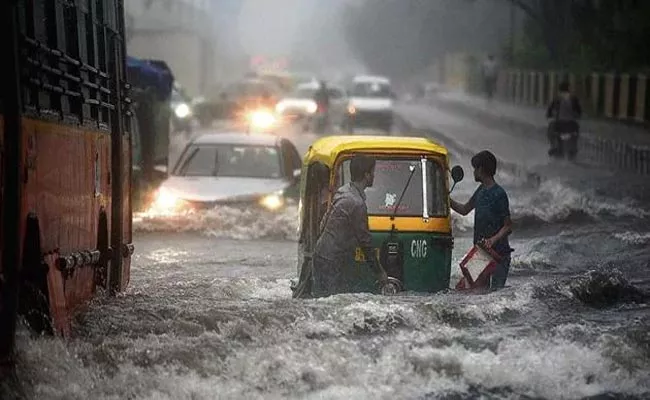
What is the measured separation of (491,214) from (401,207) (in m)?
0.71

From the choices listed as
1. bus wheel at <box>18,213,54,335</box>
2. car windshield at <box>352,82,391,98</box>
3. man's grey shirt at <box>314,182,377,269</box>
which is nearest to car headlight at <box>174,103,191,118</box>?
car windshield at <box>352,82,391,98</box>

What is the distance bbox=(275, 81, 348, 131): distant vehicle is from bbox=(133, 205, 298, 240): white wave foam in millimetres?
26542

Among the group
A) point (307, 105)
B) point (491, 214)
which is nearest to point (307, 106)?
point (307, 105)

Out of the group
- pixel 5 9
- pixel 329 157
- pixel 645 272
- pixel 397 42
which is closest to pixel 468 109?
pixel 397 42

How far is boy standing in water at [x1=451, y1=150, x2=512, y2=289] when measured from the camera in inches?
445

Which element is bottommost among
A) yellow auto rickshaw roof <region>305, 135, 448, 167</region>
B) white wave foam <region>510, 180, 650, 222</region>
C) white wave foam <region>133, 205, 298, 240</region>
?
white wave foam <region>510, 180, 650, 222</region>

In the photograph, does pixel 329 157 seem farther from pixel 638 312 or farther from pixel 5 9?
pixel 5 9

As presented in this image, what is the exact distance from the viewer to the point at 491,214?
37.3 ft

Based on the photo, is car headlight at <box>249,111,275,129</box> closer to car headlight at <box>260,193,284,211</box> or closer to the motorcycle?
the motorcycle

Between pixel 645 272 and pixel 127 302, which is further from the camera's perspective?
pixel 645 272

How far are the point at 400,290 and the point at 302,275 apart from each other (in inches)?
31.4

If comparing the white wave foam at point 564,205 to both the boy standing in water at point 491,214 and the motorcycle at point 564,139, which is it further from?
the boy standing in water at point 491,214

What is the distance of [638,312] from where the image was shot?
36.2 ft

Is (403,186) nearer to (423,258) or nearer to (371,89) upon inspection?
(423,258)
